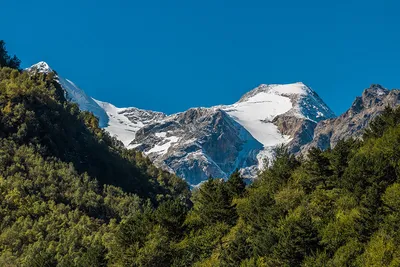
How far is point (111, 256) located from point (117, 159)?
225 feet

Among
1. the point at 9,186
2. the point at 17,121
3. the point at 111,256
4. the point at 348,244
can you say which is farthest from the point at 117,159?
the point at 348,244

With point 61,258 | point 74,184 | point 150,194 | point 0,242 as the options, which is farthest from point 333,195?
point 150,194

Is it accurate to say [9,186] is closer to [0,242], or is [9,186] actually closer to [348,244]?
[0,242]

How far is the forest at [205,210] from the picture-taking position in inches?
1759

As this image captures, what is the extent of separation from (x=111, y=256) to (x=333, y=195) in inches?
1110

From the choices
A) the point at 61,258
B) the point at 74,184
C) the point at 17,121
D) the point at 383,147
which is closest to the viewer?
the point at 383,147

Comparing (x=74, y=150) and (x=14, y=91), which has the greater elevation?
(x=14, y=91)

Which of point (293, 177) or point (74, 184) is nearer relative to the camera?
point (293, 177)

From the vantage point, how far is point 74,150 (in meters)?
118

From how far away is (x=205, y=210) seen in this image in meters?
64.2

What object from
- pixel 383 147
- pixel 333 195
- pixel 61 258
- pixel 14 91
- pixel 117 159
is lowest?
pixel 61 258

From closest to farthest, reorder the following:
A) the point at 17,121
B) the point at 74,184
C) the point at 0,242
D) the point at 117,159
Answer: the point at 0,242
the point at 74,184
the point at 17,121
the point at 117,159

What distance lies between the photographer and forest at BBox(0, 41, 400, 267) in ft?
147

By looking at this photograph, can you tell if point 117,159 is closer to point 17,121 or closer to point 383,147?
point 17,121
